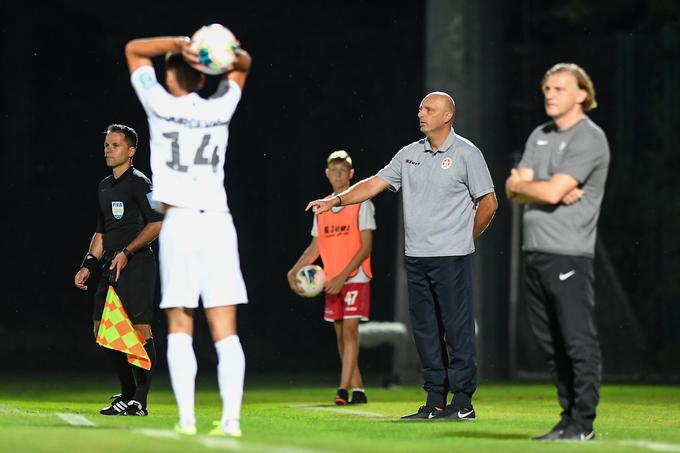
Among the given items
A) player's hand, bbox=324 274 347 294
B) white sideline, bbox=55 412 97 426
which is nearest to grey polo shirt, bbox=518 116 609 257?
white sideline, bbox=55 412 97 426

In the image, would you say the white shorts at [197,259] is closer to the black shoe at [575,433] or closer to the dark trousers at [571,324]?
the dark trousers at [571,324]

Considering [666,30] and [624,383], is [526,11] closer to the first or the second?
[666,30]

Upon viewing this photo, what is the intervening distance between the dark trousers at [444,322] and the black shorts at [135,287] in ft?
5.65

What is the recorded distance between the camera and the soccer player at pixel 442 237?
9578mm

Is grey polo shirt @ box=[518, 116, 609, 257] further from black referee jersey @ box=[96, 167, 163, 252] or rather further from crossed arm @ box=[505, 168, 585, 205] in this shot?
black referee jersey @ box=[96, 167, 163, 252]

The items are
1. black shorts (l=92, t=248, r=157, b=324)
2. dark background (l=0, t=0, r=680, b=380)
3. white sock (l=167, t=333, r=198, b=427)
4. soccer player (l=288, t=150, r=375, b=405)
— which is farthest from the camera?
dark background (l=0, t=0, r=680, b=380)

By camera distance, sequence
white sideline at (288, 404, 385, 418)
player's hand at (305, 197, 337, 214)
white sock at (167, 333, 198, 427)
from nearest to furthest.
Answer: white sock at (167, 333, 198, 427) < player's hand at (305, 197, 337, 214) < white sideline at (288, 404, 385, 418)

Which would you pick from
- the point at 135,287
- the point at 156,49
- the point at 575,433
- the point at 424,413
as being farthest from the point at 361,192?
the point at 575,433

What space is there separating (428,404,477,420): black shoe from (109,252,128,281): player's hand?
2196 mm

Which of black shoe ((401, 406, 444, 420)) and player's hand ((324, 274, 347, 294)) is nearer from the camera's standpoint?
black shoe ((401, 406, 444, 420))

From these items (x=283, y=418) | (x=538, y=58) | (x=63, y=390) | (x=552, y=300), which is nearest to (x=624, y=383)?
(x=538, y=58)

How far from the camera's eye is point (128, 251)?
9.71m

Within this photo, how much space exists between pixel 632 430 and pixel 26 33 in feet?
35.5

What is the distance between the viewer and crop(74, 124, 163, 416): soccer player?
9742mm
